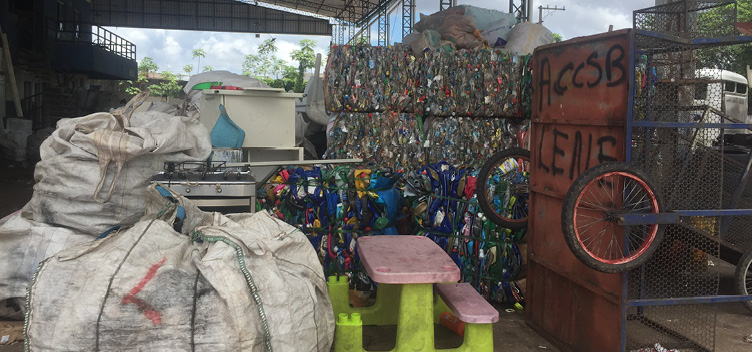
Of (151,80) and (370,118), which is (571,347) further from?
(151,80)

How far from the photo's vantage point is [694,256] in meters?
4.80

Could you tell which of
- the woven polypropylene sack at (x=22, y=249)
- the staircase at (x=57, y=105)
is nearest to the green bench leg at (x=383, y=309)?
the woven polypropylene sack at (x=22, y=249)

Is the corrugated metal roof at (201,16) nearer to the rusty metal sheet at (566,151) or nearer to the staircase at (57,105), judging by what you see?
the staircase at (57,105)

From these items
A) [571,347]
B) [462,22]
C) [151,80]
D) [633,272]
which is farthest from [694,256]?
[151,80]

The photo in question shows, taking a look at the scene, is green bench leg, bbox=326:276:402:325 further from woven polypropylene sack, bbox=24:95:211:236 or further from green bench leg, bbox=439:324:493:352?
woven polypropylene sack, bbox=24:95:211:236

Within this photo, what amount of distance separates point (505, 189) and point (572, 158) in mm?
1165

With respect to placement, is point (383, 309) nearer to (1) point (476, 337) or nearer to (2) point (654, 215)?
(1) point (476, 337)

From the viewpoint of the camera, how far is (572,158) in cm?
442

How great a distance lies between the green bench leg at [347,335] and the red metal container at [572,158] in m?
1.60

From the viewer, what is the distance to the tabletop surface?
146 inches

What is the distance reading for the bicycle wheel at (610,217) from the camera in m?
3.70

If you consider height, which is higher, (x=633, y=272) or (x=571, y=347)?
(x=633, y=272)

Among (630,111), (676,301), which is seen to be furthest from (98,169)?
(676,301)

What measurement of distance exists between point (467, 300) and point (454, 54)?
4442 mm
